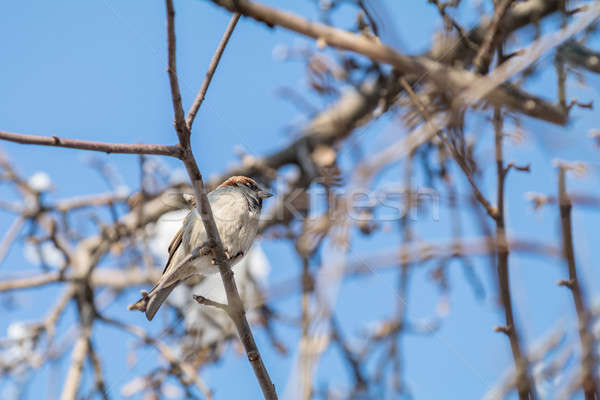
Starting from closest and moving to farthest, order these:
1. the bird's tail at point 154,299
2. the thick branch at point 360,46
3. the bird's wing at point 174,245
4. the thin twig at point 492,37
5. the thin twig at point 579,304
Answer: the thin twig at point 579,304 → the thick branch at point 360,46 → the thin twig at point 492,37 → the bird's tail at point 154,299 → the bird's wing at point 174,245

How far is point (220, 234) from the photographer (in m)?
3.16

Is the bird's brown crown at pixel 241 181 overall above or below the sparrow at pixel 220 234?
above

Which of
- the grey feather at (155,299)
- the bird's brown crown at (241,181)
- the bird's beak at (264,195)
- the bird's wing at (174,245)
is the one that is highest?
the bird's brown crown at (241,181)

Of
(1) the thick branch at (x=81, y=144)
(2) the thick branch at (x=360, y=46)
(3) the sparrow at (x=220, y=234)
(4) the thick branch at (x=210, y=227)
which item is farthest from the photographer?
(3) the sparrow at (x=220, y=234)

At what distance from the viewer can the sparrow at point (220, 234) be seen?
2.98 meters

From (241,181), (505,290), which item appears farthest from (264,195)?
(505,290)

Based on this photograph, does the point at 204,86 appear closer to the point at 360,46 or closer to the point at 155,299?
the point at 360,46

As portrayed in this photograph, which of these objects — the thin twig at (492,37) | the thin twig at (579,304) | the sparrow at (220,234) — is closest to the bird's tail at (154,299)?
the sparrow at (220,234)

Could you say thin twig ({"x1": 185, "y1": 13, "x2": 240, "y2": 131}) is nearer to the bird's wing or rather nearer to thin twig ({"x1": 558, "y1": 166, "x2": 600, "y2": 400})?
thin twig ({"x1": 558, "y1": 166, "x2": 600, "y2": 400})

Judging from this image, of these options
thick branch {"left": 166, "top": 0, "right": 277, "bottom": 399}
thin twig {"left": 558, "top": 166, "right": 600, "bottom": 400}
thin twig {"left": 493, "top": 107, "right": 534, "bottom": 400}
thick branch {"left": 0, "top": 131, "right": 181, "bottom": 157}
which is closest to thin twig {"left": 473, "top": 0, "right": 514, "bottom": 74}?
thin twig {"left": 493, "top": 107, "right": 534, "bottom": 400}

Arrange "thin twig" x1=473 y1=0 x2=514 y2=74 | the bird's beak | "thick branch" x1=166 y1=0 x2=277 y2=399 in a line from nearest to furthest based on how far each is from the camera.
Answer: "thick branch" x1=166 y1=0 x2=277 y2=399 < "thin twig" x1=473 y1=0 x2=514 y2=74 < the bird's beak

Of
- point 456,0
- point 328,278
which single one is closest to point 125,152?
point 328,278

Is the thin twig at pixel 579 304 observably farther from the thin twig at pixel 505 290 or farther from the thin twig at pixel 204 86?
the thin twig at pixel 204 86

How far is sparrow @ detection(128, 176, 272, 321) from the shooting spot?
9.79 ft
